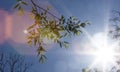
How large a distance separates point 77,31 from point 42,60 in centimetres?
73

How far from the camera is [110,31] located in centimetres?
2622

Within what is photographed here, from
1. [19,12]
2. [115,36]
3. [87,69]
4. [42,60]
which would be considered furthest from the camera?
[87,69]

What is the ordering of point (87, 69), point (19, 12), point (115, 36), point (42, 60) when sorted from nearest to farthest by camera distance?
point (19, 12) → point (42, 60) → point (115, 36) → point (87, 69)

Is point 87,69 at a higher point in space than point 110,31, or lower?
lower

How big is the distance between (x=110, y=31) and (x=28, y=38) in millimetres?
21836

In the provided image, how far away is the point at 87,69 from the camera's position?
97.7 feet

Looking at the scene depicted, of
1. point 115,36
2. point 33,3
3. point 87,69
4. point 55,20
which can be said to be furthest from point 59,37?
point 87,69

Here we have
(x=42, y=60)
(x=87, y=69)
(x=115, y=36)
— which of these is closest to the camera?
(x=42, y=60)

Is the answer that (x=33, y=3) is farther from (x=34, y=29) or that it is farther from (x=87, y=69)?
(x=87, y=69)

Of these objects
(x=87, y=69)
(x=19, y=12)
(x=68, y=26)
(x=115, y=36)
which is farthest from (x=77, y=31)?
(x=87, y=69)

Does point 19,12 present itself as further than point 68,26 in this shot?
No

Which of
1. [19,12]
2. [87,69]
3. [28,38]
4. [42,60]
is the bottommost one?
[42,60]

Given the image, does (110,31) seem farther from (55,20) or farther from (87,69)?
(55,20)

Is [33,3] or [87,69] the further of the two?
[87,69]
